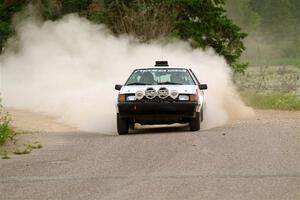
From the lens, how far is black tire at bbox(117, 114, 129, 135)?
64.0 feet

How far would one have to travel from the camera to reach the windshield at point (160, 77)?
20.1 m

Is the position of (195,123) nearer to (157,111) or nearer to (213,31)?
(157,111)

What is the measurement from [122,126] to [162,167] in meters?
6.38

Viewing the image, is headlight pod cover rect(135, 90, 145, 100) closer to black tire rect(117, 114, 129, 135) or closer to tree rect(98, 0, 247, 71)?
black tire rect(117, 114, 129, 135)

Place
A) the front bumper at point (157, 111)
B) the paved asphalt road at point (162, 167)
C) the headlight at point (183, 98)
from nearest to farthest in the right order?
the paved asphalt road at point (162, 167)
the front bumper at point (157, 111)
the headlight at point (183, 98)

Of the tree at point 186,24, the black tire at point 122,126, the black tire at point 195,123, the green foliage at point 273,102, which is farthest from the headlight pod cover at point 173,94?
the tree at point 186,24

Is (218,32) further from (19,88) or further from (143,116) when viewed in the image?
(143,116)

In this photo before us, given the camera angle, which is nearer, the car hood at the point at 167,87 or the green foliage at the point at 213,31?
the car hood at the point at 167,87

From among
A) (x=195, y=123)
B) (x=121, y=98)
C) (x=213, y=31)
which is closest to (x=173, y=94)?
(x=195, y=123)

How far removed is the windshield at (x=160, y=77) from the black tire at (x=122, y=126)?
1.04 meters

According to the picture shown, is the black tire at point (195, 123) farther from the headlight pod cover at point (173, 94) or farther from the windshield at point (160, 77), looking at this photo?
the windshield at point (160, 77)

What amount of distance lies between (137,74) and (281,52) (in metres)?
82.6

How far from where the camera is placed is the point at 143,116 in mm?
19141

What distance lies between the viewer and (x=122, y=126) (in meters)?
19.6
